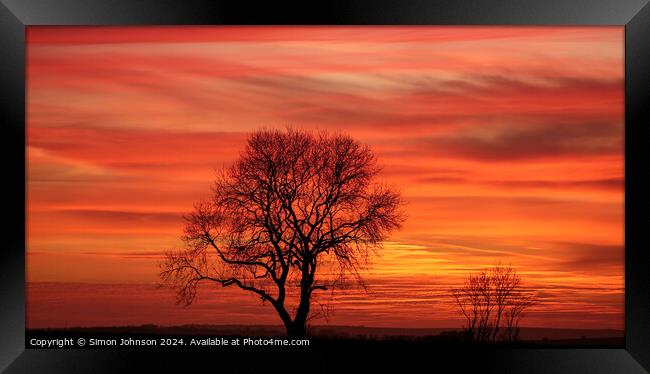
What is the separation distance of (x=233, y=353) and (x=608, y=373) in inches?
150

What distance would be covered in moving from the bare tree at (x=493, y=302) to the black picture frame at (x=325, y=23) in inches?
41.6

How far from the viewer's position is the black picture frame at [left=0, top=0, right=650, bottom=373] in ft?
36.8

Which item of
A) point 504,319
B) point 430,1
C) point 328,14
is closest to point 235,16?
point 328,14

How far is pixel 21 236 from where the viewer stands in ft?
37.4

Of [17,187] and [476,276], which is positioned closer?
[17,187]

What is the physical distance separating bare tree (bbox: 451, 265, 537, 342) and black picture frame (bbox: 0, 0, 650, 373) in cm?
106

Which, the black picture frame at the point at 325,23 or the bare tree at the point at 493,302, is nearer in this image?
the black picture frame at the point at 325,23

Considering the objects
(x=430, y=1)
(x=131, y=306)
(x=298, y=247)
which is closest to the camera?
(x=430, y=1)

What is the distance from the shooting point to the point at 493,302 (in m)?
12.5

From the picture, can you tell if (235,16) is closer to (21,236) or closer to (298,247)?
(21,236)

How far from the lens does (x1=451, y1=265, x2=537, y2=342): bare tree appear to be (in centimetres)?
1247

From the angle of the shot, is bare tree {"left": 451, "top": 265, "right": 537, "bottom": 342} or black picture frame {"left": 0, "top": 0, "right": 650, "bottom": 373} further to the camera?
bare tree {"left": 451, "top": 265, "right": 537, "bottom": 342}

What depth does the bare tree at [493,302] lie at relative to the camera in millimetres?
12469

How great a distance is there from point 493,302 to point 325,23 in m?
3.67
